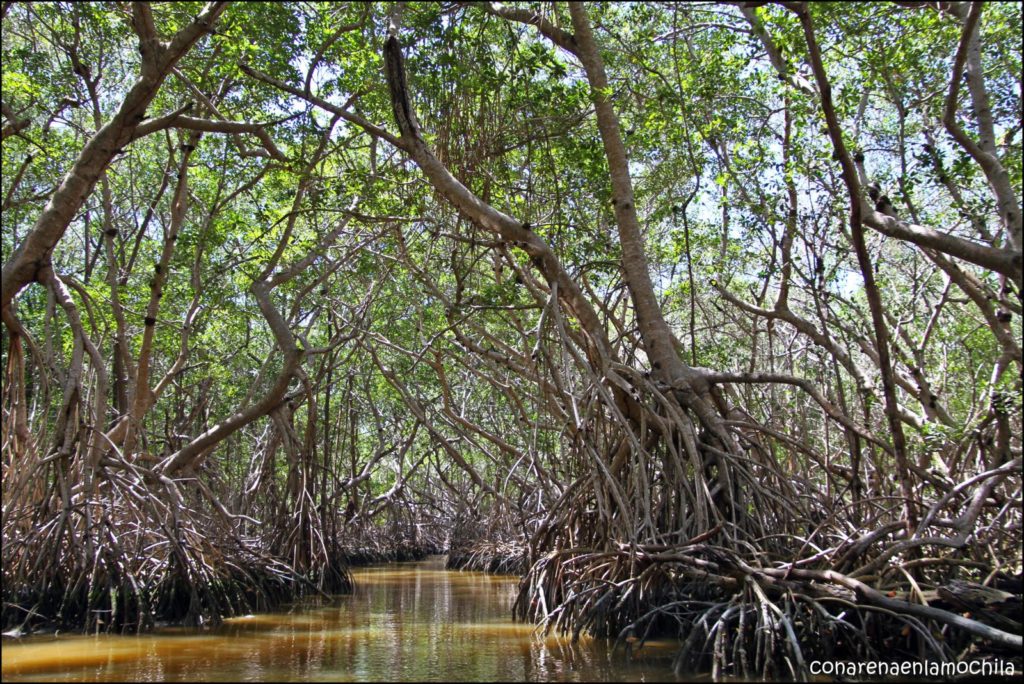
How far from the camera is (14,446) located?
6.56 m

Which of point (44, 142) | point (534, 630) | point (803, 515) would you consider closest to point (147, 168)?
point (44, 142)

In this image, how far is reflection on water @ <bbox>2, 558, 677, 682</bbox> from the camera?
16.1ft

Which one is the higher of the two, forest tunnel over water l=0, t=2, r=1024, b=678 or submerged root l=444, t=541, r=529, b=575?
forest tunnel over water l=0, t=2, r=1024, b=678

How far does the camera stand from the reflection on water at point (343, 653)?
491 cm

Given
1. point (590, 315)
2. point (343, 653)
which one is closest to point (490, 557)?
point (590, 315)

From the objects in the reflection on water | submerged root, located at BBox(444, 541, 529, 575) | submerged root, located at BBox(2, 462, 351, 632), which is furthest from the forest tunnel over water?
submerged root, located at BBox(444, 541, 529, 575)

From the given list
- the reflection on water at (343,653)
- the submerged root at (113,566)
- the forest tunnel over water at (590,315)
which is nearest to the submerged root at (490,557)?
the forest tunnel over water at (590,315)

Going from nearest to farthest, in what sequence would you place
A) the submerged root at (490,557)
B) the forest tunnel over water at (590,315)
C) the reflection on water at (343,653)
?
1. the reflection on water at (343,653)
2. the forest tunnel over water at (590,315)
3. the submerged root at (490,557)

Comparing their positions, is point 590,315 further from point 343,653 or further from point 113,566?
point 113,566

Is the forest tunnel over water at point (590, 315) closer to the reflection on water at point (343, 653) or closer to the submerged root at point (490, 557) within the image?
the reflection on water at point (343, 653)

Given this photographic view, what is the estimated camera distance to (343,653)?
5797 millimetres

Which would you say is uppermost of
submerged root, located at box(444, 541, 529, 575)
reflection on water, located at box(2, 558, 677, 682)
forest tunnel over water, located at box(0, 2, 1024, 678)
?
forest tunnel over water, located at box(0, 2, 1024, 678)

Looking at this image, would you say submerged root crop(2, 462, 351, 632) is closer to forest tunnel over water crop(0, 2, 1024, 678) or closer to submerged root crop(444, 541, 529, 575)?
forest tunnel over water crop(0, 2, 1024, 678)

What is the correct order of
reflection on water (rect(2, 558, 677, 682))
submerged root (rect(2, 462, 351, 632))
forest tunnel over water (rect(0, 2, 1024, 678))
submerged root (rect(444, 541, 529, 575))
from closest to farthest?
reflection on water (rect(2, 558, 677, 682)) < forest tunnel over water (rect(0, 2, 1024, 678)) < submerged root (rect(2, 462, 351, 632)) < submerged root (rect(444, 541, 529, 575))
